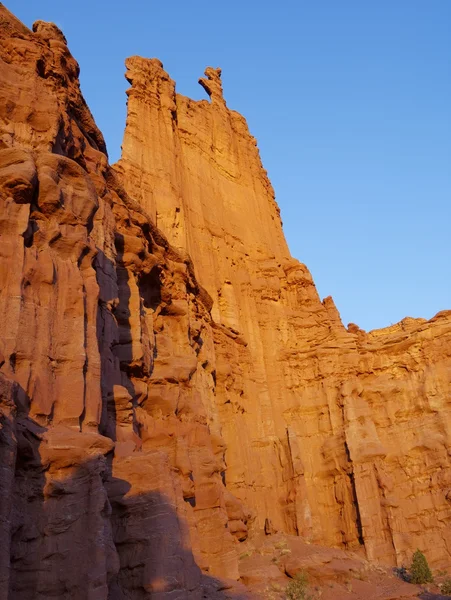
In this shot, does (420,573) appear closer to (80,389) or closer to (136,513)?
(136,513)

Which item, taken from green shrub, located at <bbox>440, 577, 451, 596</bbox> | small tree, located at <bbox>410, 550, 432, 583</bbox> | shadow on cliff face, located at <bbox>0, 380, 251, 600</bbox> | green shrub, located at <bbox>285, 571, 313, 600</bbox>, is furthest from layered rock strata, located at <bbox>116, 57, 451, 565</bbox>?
shadow on cliff face, located at <bbox>0, 380, 251, 600</bbox>

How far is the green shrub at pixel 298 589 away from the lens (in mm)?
18844

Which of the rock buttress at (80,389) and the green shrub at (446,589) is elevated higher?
the rock buttress at (80,389)

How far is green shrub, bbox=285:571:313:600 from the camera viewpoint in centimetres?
1884

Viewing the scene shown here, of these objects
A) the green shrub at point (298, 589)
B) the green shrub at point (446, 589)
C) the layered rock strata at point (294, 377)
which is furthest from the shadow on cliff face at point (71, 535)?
the green shrub at point (446, 589)

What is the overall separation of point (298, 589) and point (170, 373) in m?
8.33

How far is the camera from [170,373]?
65.2 ft

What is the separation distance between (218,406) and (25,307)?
18.9m

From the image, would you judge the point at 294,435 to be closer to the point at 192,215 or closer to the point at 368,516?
the point at 368,516

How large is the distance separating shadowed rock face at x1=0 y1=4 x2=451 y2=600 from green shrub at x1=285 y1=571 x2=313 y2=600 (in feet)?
3.17

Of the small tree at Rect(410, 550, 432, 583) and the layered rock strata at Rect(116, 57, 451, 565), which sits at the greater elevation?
the layered rock strata at Rect(116, 57, 451, 565)

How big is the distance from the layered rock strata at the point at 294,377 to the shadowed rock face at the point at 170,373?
13 centimetres

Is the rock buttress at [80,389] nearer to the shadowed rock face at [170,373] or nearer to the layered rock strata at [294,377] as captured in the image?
the shadowed rock face at [170,373]

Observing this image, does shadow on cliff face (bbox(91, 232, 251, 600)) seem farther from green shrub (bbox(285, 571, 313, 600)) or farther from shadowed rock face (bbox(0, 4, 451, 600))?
green shrub (bbox(285, 571, 313, 600))
